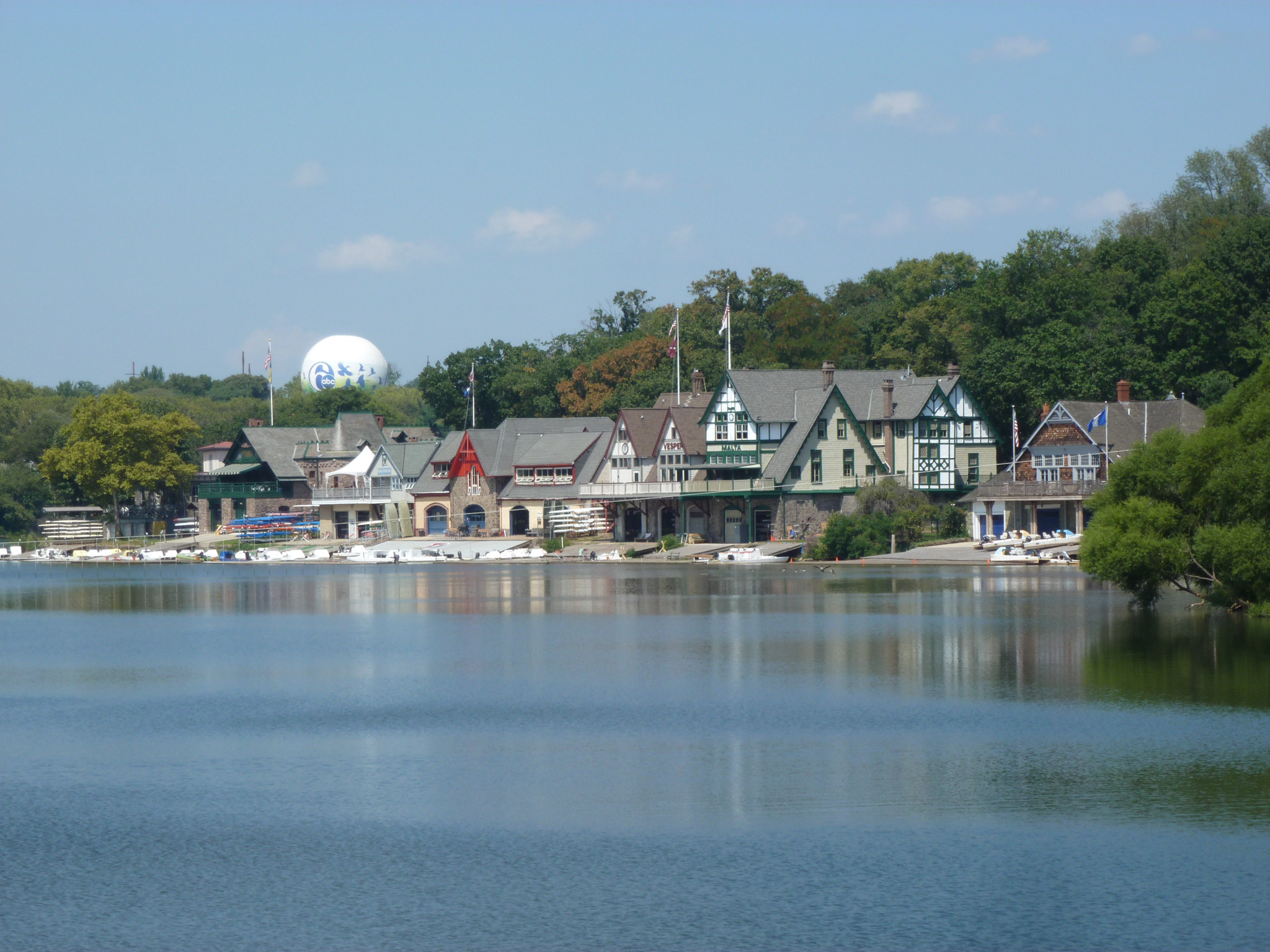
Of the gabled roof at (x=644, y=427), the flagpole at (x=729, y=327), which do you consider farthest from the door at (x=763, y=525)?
the flagpole at (x=729, y=327)

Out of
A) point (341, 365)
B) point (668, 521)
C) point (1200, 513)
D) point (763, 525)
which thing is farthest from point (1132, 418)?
point (341, 365)

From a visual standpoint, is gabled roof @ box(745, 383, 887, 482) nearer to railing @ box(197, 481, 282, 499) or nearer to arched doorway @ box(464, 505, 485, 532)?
arched doorway @ box(464, 505, 485, 532)

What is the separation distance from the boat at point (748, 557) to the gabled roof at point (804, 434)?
5.06 m

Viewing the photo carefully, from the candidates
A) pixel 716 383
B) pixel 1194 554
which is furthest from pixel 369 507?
pixel 1194 554

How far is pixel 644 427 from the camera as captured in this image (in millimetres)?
98500

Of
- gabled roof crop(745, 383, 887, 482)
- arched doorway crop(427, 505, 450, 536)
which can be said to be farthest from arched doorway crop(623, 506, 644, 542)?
arched doorway crop(427, 505, 450, 536)

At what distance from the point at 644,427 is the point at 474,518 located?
62.1 feet

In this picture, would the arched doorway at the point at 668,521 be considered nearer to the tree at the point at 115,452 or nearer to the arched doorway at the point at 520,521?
the arched doorway at the point at 520,521

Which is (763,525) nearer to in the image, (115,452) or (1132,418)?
(1132,418)

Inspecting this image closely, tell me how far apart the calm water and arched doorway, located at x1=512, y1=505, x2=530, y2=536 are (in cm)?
5730

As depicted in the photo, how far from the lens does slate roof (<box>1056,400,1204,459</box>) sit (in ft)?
263

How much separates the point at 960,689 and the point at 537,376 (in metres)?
98.1

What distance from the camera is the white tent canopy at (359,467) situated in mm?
119188

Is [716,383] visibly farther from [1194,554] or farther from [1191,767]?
[1191,767]
